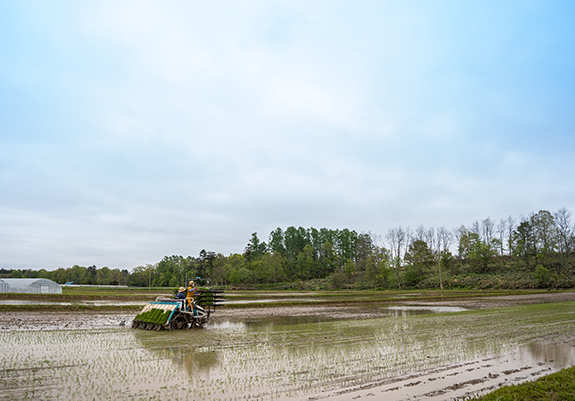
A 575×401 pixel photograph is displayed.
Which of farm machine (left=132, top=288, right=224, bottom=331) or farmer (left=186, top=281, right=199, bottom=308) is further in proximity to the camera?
farmer (left=186, top=281, right=199, bottom=308)

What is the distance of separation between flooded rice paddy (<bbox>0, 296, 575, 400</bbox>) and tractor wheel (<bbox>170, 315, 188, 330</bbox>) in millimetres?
743

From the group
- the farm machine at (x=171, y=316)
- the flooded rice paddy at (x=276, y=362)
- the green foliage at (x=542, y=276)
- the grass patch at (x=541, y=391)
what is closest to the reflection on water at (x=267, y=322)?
the farm machine at (x=171, y=316)

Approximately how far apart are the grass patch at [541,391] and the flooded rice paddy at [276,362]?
2.36 ft

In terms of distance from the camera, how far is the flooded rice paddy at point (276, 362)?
7.21 metres

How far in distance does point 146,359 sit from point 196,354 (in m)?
1.58

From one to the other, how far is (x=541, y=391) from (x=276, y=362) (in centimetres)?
630

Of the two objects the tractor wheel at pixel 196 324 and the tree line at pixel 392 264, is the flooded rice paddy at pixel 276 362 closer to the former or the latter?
the tractor wheel at pixel 196 324

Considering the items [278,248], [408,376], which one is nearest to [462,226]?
[278,248]

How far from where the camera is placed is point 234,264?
12656cm

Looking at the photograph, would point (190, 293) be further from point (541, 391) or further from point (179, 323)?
point (541, 391)

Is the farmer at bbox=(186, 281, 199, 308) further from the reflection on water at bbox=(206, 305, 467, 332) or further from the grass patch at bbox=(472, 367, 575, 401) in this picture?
the grass patch at bbox=(472, 367, 575, 401)

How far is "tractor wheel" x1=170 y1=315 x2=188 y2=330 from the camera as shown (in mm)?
16531

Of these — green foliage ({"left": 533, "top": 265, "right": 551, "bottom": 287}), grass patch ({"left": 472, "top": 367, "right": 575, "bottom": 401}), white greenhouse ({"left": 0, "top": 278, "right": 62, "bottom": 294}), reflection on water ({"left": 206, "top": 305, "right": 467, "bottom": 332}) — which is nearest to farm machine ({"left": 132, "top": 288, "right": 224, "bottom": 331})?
reflection on water ({"left": 206, "top": 305, "right": 467, "bottom": 332})

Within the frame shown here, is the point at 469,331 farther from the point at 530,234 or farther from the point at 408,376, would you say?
the point at 530,234
